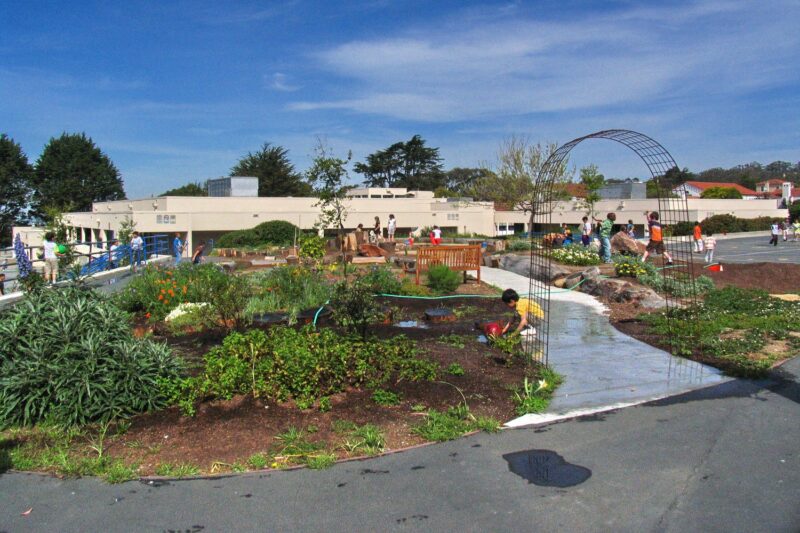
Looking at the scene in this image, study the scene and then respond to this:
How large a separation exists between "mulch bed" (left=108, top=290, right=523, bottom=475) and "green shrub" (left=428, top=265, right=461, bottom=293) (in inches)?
232

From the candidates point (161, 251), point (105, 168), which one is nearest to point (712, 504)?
point (161, 251)

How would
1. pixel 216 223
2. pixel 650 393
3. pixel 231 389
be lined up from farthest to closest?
pixel 216 223, pixel 650 393, pixel 231 389

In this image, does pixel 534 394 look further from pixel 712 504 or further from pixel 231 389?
pixel 231 389

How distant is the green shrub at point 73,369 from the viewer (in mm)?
5922

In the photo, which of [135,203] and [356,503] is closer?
[356,503]

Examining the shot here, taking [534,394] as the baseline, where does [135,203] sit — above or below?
above

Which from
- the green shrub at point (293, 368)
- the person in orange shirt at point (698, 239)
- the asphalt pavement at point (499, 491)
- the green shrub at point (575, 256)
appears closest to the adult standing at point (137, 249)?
the green shrub at point (575, 256)

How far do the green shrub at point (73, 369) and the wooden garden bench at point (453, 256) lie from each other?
949 centimetres

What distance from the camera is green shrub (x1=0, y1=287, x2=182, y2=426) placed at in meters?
5.92

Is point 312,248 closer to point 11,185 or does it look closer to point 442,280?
point 442,280

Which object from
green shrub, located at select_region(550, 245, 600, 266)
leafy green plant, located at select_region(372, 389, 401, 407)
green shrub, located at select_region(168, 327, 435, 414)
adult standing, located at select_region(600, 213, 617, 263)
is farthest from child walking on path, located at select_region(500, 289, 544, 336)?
adult standing, located at select_region(600, 213, 617, 263)

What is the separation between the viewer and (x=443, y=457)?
5277 mm

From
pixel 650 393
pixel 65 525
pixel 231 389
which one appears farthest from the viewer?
pixel 650 393

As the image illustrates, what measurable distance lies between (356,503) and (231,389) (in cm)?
236
